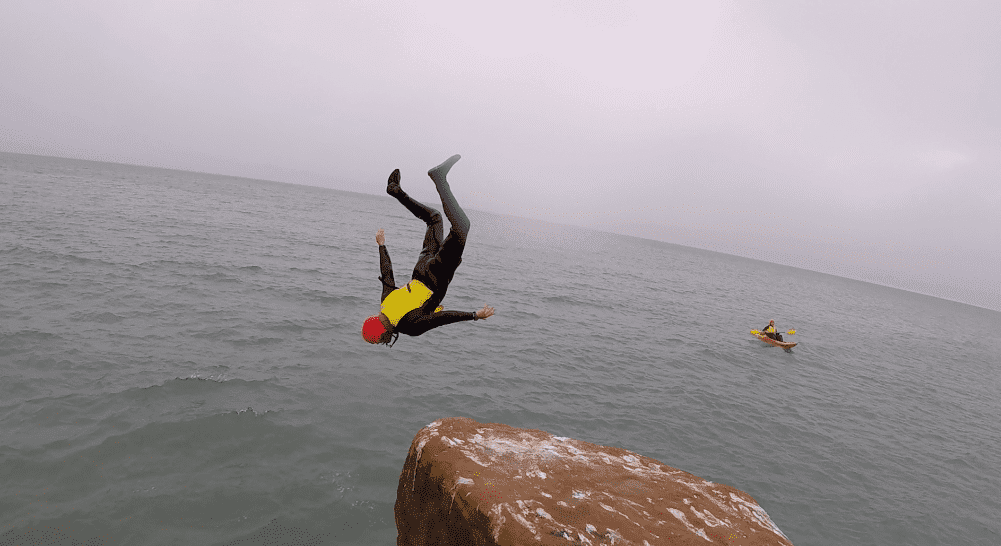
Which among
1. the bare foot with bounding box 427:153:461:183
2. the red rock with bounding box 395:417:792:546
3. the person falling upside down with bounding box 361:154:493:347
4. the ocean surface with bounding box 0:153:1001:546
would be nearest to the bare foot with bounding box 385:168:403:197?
the person falling upside down with bounding box 361:154:493:347

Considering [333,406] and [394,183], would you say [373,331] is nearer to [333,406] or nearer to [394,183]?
[394,183]

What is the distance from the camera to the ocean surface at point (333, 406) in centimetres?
779

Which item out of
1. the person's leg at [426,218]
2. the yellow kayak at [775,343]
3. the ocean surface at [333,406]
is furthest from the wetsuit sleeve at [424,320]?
the yellow kayak at [775,343]

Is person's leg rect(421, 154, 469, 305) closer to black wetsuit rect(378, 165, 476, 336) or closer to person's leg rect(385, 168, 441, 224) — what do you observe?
black wetsuit rect(378, 165, 476, 336)

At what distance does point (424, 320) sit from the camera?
16.4 feet

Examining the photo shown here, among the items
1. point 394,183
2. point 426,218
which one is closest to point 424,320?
point 426,218

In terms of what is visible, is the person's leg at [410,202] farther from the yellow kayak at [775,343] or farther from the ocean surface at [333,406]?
the yellow kayak at [775,343]

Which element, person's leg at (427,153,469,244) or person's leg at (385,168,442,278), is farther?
person's leg at (385,168,442,278)

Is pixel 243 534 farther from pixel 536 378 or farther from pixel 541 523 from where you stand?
pixel 536 378

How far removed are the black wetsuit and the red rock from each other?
1.46 meters

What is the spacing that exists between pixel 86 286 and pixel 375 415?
15642 mm

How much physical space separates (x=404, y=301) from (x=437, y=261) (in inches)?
26.2

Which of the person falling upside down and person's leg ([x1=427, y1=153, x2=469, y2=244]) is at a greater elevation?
person's leg ([x1=427, y1=153, x2=469, y2=244])

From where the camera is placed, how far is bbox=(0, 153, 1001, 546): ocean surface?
7.79m
